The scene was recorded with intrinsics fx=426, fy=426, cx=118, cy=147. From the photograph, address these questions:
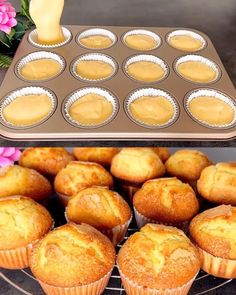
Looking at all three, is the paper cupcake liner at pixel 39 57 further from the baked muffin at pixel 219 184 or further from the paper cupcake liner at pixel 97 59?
the baked muffin at pixel 219 184

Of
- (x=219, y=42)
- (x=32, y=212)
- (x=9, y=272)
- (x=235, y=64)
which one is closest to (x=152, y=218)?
(x=32, y=212)

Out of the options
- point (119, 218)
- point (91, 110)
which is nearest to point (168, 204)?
point (119, 218)

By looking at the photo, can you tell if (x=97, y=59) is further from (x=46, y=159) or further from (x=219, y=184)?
(x=219, y=184)

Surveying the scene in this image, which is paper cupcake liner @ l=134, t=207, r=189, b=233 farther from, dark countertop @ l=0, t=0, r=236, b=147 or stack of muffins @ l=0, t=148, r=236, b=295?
dark countertop @ l=0, t=0, r=236, b=147

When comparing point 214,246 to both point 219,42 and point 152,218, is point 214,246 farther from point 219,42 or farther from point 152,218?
point 219,42

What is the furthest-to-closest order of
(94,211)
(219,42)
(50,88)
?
(219,42) < (50,88) < (94,211)

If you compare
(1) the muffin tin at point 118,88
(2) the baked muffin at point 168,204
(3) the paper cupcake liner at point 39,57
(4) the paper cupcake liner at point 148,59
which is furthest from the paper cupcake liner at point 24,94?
(2) the baked muffin at point 168,204

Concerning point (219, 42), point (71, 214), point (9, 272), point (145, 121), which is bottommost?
point (9, 272)

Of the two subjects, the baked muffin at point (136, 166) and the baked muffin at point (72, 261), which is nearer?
the baked muffin at point (72, 261)
